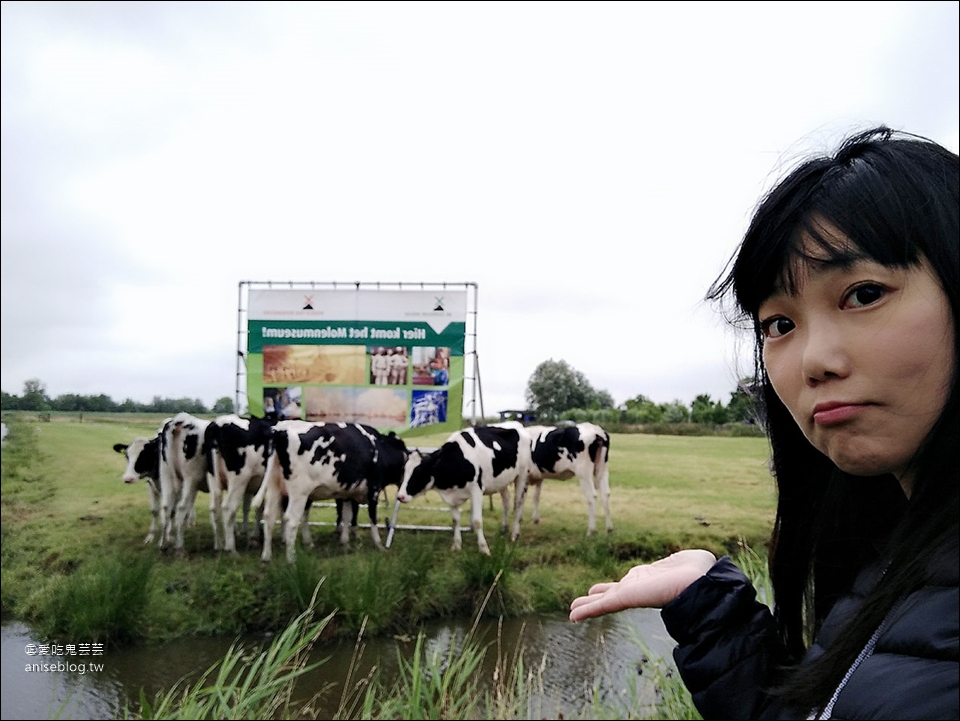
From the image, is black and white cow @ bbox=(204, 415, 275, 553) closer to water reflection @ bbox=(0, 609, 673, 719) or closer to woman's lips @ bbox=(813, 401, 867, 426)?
water reflection @ bbox=(0, 609, 673, 719)

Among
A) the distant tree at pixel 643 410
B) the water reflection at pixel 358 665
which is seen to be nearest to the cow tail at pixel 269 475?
the water reflection at pixel 358 665

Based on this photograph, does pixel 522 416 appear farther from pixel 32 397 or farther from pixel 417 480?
pixel 32 397

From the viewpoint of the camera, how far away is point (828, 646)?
0.78 meters

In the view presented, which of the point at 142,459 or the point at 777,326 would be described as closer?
the point at 777,326

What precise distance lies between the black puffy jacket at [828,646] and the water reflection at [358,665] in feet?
6.31

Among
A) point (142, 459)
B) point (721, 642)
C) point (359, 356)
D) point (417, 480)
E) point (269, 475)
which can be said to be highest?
point (359, 356)

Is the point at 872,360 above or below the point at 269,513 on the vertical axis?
above

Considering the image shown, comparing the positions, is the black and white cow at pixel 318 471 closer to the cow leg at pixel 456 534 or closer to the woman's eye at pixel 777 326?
the cow leg at pixel 456 534

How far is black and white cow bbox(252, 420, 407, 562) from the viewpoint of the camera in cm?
601

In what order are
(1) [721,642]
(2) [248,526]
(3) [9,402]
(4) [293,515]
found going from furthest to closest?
(2) [248,526]
(4) [293,515]
(3) [9,402]
(1) [721,642]

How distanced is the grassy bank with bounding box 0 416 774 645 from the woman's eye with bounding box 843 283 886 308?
3.48 metres

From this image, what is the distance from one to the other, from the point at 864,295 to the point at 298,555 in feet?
14.7

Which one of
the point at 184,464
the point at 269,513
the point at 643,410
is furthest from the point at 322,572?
the point at 643,410

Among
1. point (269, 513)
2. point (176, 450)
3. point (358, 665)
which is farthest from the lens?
point (176, 450)
